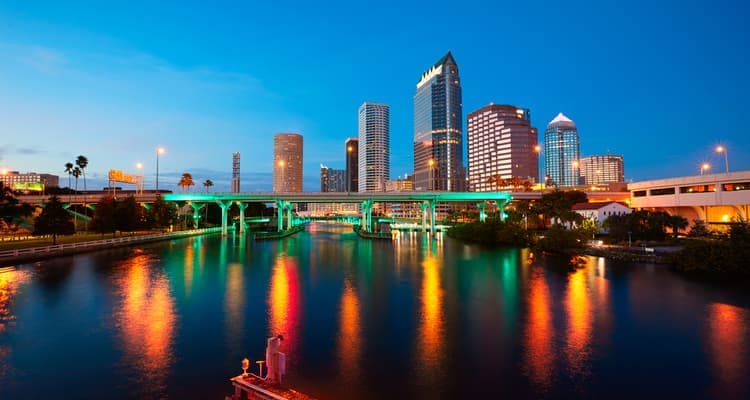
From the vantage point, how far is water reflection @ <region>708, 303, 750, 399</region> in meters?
16.1

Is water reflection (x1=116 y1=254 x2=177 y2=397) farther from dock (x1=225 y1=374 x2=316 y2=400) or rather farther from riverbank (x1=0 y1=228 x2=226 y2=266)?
riverbank (x1=0 y1=228 x2=226 y2=266)

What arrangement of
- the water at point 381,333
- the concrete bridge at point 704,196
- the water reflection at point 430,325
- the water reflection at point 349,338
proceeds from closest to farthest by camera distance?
1. the water at point 381,333
2. the water reflection at point 349,338
3. the water reflection at point 430,325
4. the concrete bridge at point 704,196

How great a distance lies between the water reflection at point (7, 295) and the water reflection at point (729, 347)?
30058mm

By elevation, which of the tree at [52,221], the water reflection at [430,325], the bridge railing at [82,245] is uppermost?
the tree at [52,221]

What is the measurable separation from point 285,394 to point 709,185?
3691 inches

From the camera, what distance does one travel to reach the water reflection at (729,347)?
16.1 metres

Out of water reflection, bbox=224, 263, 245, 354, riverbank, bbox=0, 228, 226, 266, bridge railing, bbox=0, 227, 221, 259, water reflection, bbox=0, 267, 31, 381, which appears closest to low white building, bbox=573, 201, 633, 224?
water reflection, bbox=224, 263, 245, 354

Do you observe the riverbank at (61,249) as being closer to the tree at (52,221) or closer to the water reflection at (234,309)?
the tree at (52,221)

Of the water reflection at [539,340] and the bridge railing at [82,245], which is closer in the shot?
the water reflection at [539,340]

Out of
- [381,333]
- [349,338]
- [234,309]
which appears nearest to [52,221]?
[234,309]

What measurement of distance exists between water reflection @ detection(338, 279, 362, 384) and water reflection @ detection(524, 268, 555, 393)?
24.9ft

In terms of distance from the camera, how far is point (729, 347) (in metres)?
20.5

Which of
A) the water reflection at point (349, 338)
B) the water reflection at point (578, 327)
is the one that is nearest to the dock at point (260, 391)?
the water reflection at point (349, 338)

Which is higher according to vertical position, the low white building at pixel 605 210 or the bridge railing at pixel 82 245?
the low white building at pixel 605 210
